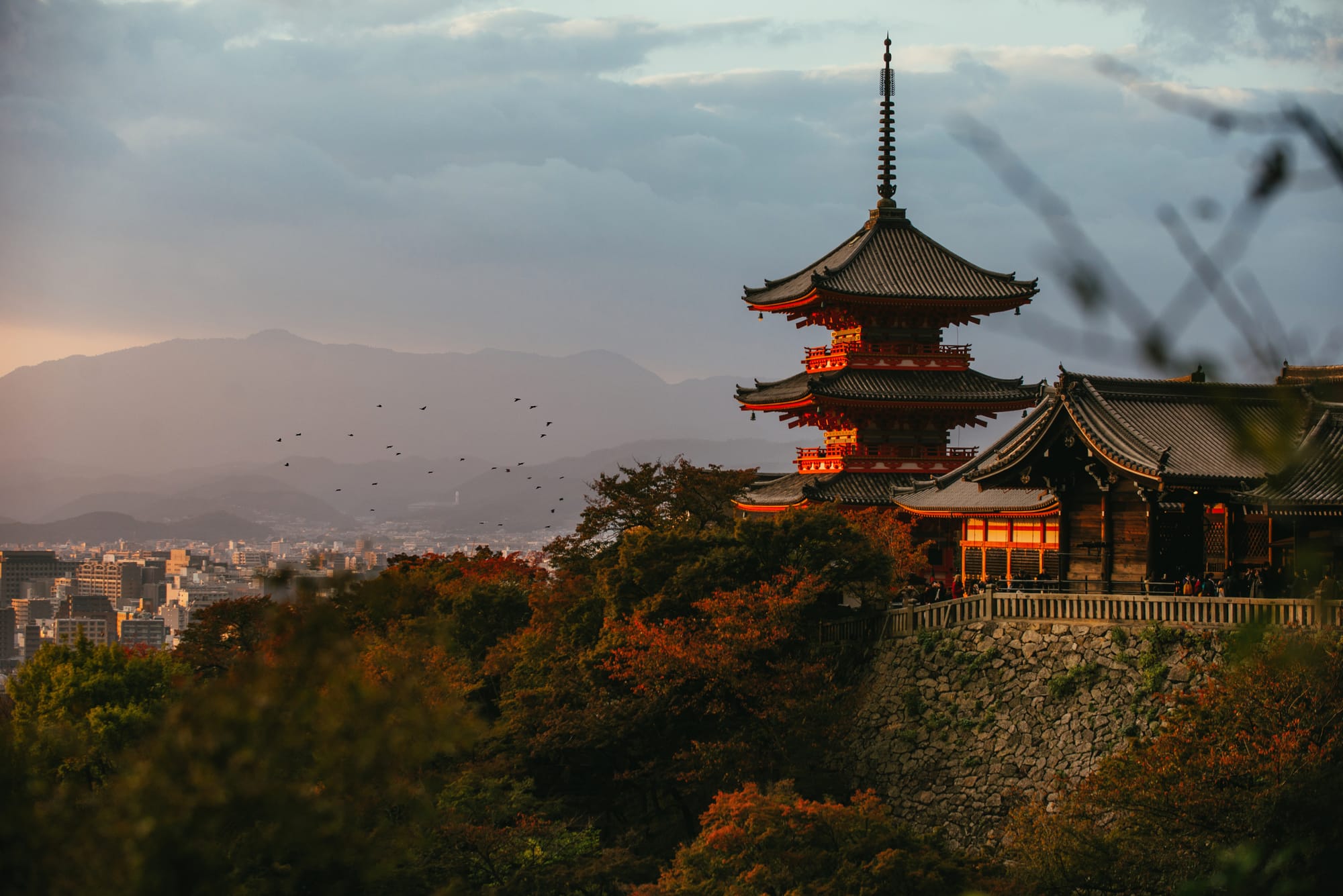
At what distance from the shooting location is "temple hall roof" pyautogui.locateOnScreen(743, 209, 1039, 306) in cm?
4262

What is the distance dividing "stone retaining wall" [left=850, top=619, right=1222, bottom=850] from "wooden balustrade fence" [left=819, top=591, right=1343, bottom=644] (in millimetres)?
226

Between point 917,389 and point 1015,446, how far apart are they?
13424mm

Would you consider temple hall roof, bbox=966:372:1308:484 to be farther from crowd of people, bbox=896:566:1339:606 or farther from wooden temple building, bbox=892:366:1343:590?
crowd of people, bbox=896:566:1339:606

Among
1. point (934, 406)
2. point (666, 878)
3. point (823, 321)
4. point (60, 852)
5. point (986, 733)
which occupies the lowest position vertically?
point (666, 878)

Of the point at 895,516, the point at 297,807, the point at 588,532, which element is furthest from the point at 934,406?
the point at 297,807

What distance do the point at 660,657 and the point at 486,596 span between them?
11.8m

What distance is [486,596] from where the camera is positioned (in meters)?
39.2

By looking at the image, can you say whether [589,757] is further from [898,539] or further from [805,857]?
[898,539]

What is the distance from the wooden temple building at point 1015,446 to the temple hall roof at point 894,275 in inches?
3.0

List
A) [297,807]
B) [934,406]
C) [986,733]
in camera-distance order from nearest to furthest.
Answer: [297,807], [986,733], [934,406]

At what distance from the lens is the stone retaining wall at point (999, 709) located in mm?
24094

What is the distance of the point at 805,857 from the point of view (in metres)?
21.3

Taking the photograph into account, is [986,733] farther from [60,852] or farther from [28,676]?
[28,676]

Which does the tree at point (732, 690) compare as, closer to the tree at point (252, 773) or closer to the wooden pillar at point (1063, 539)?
the wooden pillar at point (1063, 539)
